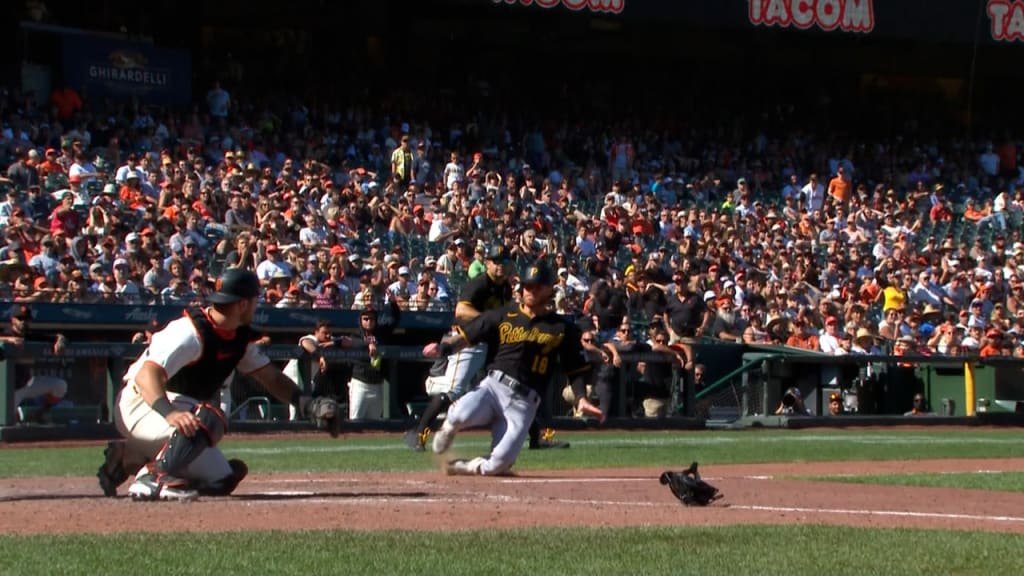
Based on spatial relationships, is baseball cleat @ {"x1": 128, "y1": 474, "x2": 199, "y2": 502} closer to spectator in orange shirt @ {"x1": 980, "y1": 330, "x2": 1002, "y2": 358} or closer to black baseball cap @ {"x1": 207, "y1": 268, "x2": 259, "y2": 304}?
black baseball cap @ {"x1": 207, "y1": 268, "x2": 259, "y2": 304}

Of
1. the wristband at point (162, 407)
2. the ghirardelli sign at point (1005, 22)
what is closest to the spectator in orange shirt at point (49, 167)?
the wristband at point (162, 407)

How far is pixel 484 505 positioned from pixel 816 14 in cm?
2482

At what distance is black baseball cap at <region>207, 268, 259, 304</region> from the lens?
8.27m

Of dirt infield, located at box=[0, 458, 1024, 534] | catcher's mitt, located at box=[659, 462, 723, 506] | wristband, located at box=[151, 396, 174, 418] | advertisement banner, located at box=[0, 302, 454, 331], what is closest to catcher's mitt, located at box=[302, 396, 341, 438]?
dirt infield, located at box=[0, 458, 1024, 534]

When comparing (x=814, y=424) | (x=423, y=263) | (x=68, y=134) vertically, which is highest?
(x=68, y=134)

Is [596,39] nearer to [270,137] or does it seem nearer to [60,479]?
[270,137]

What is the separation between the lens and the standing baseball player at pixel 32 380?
1659 centimetres

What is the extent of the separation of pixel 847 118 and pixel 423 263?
17.1 metres

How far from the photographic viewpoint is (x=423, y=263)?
22.9 meters

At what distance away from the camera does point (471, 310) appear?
1256 centimetres

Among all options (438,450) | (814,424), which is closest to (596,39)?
(814,424)

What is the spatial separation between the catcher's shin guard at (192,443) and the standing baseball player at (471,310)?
4042 mm

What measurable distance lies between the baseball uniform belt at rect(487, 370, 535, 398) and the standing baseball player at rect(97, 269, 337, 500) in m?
2.29

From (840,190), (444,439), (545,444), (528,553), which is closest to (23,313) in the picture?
(545,444)
